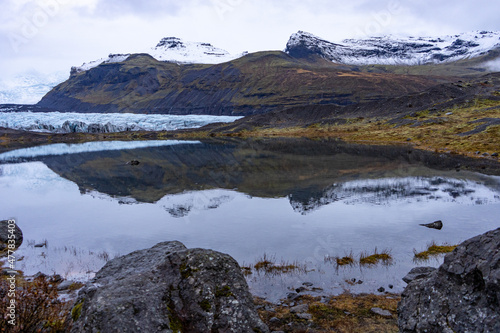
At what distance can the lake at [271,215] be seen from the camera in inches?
662

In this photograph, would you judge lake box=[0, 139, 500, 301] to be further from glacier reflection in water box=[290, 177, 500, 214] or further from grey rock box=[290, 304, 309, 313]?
grey rock box=[290, 304, 309, 313]

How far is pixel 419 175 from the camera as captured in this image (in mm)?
42594

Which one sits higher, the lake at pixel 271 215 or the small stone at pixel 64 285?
the lake at pixel 271 215

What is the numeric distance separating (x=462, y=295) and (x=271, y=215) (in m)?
19.5

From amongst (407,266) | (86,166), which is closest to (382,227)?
(407,266)

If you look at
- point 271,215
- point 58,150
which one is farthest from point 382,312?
point 58,150

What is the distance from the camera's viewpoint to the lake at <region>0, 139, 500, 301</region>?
55.2ft

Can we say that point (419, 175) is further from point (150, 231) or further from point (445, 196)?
point (150, 231)

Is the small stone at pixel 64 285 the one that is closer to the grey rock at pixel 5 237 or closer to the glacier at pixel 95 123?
the grey rock at pixel 5 237

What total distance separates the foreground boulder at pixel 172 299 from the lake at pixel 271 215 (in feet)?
18.4

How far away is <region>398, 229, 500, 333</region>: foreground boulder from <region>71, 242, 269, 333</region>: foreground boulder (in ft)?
11.8

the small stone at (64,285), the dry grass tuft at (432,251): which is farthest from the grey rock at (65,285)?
the dry grass tuft at (432,251)

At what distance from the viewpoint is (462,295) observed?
7.01 m

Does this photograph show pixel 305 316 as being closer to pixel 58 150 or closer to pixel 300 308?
pixel 300 308
